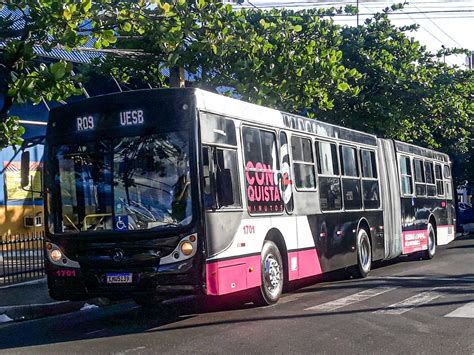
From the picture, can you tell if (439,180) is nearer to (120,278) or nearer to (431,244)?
(431,244)

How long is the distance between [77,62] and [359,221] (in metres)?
8.74

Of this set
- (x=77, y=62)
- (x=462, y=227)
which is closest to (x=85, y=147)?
(x=77, y=62)

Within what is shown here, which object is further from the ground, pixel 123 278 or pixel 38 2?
pixel 38 2

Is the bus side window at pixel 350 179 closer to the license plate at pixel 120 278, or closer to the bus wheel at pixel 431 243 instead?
the bus wheel at pixel 431 243

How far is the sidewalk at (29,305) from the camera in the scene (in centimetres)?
1139

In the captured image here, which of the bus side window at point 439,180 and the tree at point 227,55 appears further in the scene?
the bus side window at point 439,180

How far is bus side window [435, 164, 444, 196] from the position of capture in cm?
2181

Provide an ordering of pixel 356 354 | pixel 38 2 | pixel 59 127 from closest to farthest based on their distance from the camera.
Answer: pixel 356 354 → pixel 59 127 → pixel 38 2

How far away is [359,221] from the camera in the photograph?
15.0 metres

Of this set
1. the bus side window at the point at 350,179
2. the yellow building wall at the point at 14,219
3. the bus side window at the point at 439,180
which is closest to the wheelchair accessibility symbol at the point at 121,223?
the bus side window at the point at 350,179

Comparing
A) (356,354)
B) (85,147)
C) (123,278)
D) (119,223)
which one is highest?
(85,147)

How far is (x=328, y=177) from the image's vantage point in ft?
44.1

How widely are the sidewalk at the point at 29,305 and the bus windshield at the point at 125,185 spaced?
256 centimetres

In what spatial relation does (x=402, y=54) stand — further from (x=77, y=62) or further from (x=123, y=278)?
(x=123, y=278)
